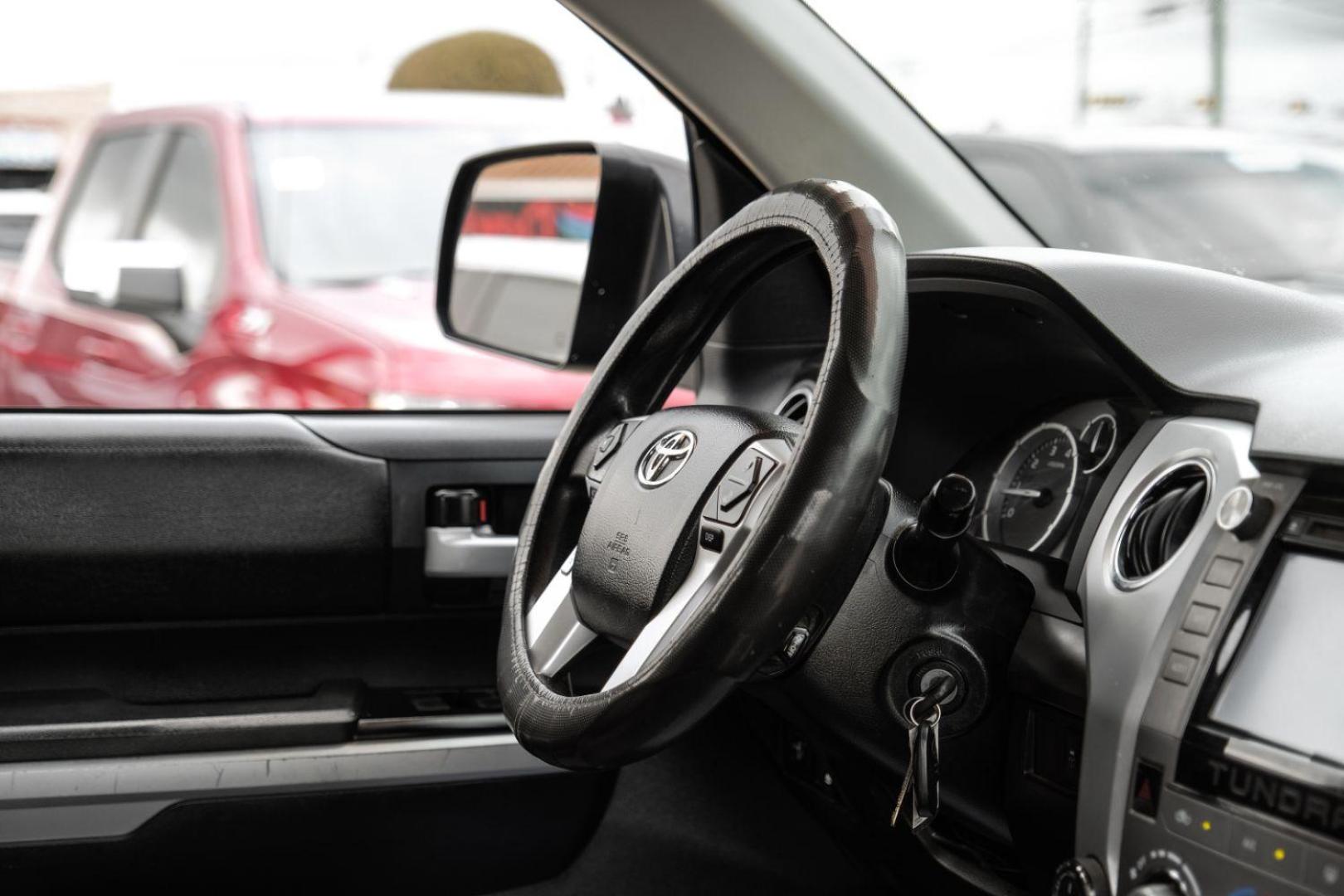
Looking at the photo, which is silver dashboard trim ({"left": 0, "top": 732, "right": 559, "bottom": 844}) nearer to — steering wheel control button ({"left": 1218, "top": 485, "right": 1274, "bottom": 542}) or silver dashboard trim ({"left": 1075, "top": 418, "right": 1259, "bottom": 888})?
silver dashboard trim ({"left": 1075, "top": 418, "right": 1259, "bottom": 888})

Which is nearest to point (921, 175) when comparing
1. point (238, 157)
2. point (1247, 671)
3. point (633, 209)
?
point (633, 209)

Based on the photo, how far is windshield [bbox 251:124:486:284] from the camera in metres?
2.98

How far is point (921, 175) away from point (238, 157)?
81.0 inches

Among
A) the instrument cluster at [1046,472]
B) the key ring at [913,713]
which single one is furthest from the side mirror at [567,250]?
the key ring at [913,713]

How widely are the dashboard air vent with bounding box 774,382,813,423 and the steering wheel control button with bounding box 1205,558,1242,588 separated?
58 cm

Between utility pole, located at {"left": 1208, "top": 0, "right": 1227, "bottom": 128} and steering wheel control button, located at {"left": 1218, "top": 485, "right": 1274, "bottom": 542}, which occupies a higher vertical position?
utility pole, located at {"left": 1208, "top": 0, "right": 1227, "bottom": 128}

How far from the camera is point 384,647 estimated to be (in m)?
1.78

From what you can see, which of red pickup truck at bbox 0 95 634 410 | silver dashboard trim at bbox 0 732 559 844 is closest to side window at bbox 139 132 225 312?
red pickup truck at bbox 0 95 634 410

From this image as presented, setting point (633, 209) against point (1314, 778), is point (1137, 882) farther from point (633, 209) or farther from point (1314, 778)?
point (633, 209)

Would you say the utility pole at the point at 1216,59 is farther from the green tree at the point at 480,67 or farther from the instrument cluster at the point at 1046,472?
the green tree at the point at 480,67

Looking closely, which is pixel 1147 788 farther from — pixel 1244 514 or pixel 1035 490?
pixel 1035 490

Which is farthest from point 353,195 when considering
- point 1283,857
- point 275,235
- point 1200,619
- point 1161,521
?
point 1283,857

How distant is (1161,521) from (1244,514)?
0.11m

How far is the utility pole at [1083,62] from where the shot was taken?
5.03 feet
